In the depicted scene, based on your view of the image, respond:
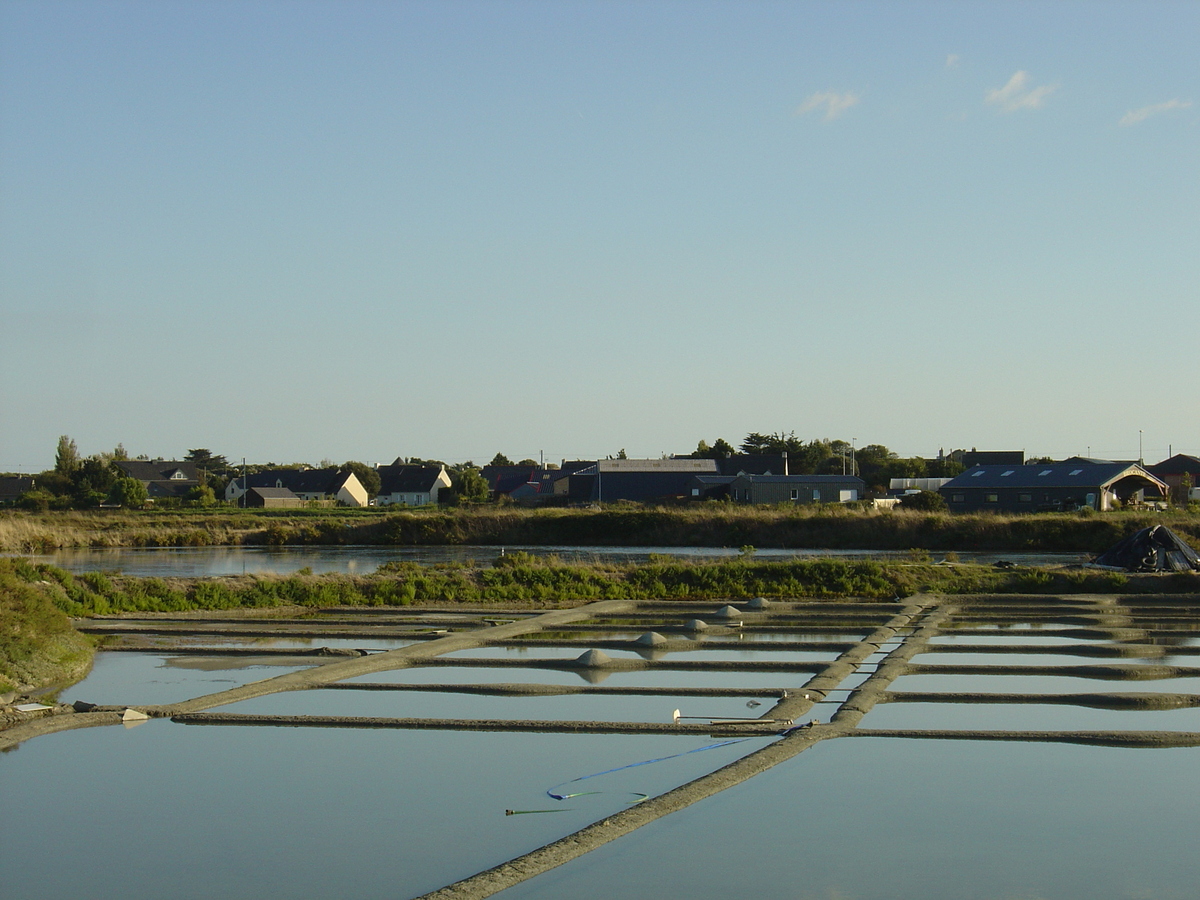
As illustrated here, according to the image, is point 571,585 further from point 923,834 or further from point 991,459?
point 991,459

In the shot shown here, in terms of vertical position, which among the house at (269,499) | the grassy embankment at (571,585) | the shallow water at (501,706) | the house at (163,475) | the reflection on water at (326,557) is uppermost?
the house at (163,475)

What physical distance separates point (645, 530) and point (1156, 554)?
2233cm

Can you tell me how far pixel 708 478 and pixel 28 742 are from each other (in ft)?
171

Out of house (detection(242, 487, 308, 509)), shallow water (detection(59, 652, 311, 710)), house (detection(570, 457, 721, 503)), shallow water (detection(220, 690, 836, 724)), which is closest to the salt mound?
shallow water (detection(220, 690, 836, 724))

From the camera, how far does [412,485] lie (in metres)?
84.1

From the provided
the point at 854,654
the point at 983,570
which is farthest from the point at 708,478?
the point at 854,654

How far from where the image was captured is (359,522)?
1770 inches

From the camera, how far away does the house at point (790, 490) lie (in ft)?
173

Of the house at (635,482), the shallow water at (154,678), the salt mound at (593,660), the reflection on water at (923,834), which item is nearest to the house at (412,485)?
the house at (635,482)

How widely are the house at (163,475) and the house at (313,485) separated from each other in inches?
168

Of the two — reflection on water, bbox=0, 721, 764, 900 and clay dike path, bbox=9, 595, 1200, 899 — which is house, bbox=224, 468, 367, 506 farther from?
reflection on water, bbox=0, 721, 764, 900

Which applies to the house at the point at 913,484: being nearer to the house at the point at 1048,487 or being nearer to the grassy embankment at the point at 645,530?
the house at the point at 1048,487

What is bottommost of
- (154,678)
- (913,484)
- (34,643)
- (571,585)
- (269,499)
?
(154,678)

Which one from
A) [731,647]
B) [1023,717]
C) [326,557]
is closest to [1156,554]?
[731,647]
